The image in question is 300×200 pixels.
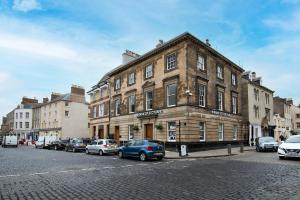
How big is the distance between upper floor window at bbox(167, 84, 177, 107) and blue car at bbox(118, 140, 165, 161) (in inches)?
311

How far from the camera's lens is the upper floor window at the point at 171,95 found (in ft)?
87.9

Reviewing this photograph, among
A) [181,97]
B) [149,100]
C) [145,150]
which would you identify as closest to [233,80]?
[149,100]

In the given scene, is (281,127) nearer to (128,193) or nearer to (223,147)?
(223,147)

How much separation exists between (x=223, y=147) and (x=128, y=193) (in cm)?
2375

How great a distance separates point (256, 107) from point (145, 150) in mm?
26334

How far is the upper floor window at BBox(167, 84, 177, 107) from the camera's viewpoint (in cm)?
2679

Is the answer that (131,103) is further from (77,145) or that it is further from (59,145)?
(59,145)

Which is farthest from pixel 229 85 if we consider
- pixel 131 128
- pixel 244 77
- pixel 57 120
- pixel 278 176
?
pixel 57 120

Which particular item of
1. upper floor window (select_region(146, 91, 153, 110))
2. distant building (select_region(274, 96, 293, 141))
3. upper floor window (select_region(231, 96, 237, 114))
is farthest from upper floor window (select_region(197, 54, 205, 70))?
distant building (select_region(274, 96, 293, 141))

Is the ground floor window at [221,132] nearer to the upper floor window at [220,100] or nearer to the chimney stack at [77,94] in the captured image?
the upper floor window at [220,100]

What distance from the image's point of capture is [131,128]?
1276 inches

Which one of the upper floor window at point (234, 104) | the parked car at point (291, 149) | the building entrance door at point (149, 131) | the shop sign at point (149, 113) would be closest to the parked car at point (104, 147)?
the building entrance door at point (149, 131)

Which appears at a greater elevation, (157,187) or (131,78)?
(131,78)

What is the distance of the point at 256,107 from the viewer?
39.9m
